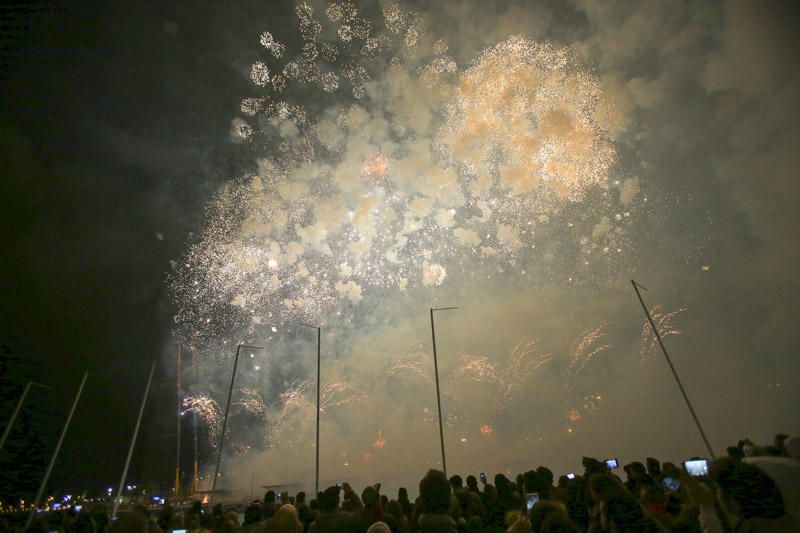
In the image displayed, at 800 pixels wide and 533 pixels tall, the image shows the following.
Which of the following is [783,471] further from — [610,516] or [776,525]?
[610,516]

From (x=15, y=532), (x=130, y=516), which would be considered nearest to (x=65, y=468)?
(x=15, y=532)

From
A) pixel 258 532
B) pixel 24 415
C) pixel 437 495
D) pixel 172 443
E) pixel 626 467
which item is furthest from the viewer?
pixel 172 443

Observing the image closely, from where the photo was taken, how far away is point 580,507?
534 cm

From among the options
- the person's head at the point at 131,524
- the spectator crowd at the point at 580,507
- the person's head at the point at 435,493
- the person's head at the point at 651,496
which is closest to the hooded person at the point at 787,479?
the spectator crowd at the point at 580,507

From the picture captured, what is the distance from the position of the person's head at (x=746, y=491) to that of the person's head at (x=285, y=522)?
16.3ft

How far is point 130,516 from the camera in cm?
645

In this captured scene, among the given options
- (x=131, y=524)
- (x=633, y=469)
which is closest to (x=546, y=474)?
(x=633, y=469)

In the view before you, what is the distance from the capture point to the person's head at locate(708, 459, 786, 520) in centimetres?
380

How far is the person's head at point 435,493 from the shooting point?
4871 mm

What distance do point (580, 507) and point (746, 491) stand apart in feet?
6.49

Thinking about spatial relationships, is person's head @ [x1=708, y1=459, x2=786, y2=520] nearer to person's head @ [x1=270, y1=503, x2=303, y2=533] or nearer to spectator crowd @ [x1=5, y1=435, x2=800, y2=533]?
spectator crowd @ [x1=5, y1=435, x2=800, y2=533]

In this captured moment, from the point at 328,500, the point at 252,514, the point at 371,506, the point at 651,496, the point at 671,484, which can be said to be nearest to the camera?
the point at 328,500

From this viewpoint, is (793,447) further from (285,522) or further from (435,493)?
(285,522)

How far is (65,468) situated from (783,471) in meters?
79.5
